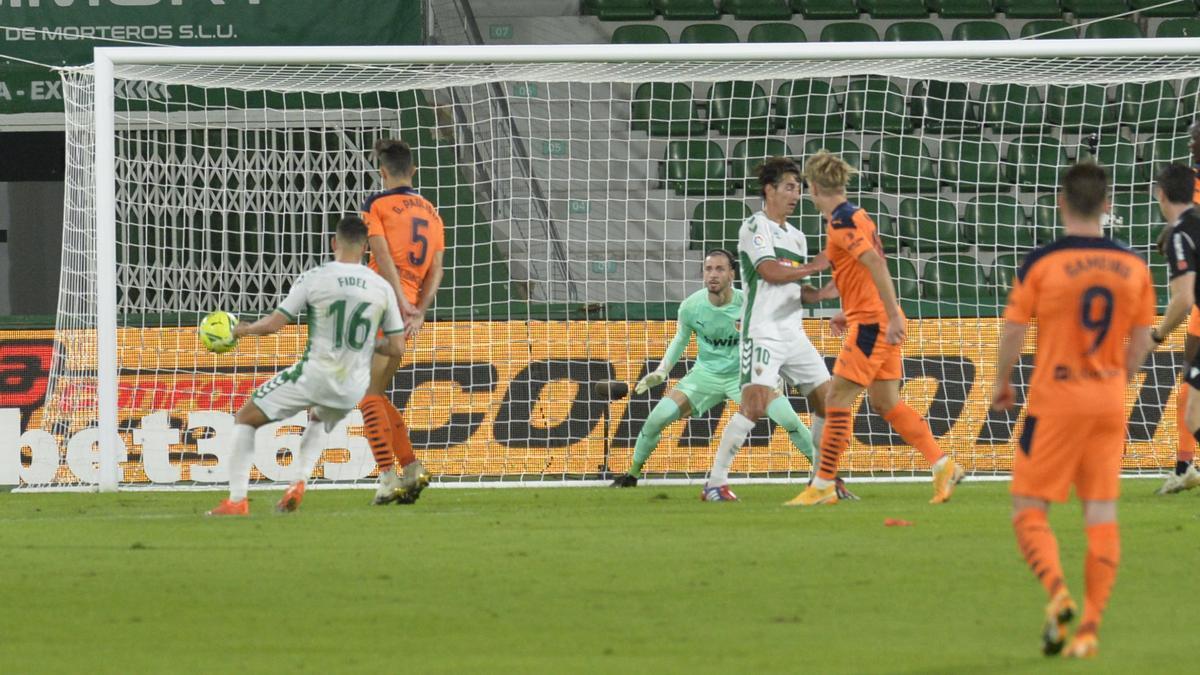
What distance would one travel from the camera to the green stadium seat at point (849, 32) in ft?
64.0

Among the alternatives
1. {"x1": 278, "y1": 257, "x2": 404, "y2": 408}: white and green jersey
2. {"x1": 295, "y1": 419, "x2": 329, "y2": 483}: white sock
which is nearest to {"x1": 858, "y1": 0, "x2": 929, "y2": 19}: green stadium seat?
{"x1": 278, "y1": 257, "x2": 404, "y2": 408}: white and green jersey

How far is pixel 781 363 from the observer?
10930mm

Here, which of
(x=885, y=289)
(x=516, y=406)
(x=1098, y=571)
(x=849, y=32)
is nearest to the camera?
(x=1098, y=571)

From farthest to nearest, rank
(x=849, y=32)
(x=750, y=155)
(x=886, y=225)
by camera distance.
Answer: (x=849, y=32), (x=750, y=155), (x=886, y=225)

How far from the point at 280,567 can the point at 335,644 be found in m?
2.04

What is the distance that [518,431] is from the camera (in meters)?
14.4

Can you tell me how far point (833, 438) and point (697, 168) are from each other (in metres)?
7.98

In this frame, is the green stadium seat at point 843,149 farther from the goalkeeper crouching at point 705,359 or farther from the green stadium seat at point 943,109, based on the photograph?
the goalkeeper crouching at point 705,359

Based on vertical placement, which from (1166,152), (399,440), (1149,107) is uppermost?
(1149,107)

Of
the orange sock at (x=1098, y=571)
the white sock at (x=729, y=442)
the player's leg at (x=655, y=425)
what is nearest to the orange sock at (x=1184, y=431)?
the white sock at (x=729, y=442)

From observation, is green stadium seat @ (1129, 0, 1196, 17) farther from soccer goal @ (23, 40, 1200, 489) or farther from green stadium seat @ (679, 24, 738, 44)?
green stadium seat @ (679, 24, 738, 44)

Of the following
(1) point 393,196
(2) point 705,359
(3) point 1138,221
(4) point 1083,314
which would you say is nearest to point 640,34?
(3) point 1138,221

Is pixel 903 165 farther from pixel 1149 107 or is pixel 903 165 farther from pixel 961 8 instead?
pixel 961 8

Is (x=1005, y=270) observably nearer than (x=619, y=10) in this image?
Yes
